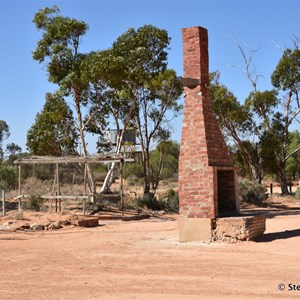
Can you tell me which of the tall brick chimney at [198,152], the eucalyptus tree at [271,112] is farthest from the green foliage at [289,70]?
the tall brick chimney at [198,152]

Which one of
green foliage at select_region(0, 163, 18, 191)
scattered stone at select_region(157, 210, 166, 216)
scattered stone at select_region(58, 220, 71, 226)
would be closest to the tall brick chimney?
scattered stone at select_region(58, 220, 71, 226)

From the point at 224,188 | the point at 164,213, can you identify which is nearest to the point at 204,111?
the point at 224,188

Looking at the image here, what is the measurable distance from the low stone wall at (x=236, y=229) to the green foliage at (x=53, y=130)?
43.3 ft

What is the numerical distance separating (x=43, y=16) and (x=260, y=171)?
15221 mm

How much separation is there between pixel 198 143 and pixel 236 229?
219cm

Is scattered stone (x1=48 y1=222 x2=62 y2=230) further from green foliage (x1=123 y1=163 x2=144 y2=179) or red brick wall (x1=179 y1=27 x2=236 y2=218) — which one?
green foliage (x1=123 y1=163 x2=144 y2=179)

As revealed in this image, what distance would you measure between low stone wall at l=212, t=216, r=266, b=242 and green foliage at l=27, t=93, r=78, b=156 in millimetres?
13183

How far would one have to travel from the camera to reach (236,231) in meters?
10.7

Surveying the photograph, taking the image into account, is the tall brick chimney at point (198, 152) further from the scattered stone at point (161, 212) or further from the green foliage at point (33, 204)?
the green foliage at point (33, 204)

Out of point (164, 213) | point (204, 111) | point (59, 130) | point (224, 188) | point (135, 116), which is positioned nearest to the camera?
point (204, 111)

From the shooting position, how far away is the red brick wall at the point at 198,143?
36.4 feet

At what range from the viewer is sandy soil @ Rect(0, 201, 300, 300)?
6.73 meters

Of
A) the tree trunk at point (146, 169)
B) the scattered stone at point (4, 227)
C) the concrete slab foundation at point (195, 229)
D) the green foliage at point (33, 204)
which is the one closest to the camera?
the concrete slab foundation at point (195, 229)

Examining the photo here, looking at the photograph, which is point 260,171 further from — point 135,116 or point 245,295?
point 245,295
